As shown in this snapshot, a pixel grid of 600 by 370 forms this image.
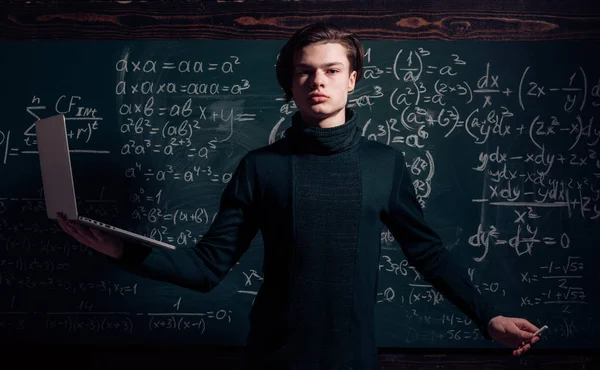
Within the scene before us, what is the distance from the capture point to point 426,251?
1466 millimetres

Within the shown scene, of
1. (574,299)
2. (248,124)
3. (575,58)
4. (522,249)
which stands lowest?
(574,299)

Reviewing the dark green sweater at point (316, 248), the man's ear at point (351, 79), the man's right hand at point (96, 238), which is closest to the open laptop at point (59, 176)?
the man's right hand at point (96, 238)

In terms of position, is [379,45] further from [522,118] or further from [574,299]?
[574,299]

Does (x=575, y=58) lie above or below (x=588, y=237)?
above

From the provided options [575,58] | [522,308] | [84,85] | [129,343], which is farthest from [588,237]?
[84,85]

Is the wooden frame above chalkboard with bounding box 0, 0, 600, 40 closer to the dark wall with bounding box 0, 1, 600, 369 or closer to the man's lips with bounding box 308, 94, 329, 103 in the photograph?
the dark wall with bounding box 0, 1, 600, 369

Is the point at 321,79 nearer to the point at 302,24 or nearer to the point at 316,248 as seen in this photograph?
the point at 316,248

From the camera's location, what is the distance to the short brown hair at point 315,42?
141cm

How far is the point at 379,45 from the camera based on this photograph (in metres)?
2.18

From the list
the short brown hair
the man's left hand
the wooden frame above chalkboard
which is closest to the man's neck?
the short brown hair

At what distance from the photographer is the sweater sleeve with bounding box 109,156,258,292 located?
4.26 ft

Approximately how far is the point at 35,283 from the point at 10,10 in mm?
1091

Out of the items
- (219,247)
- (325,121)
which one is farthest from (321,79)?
(219,247)

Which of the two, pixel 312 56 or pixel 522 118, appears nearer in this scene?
pixel 312 56
